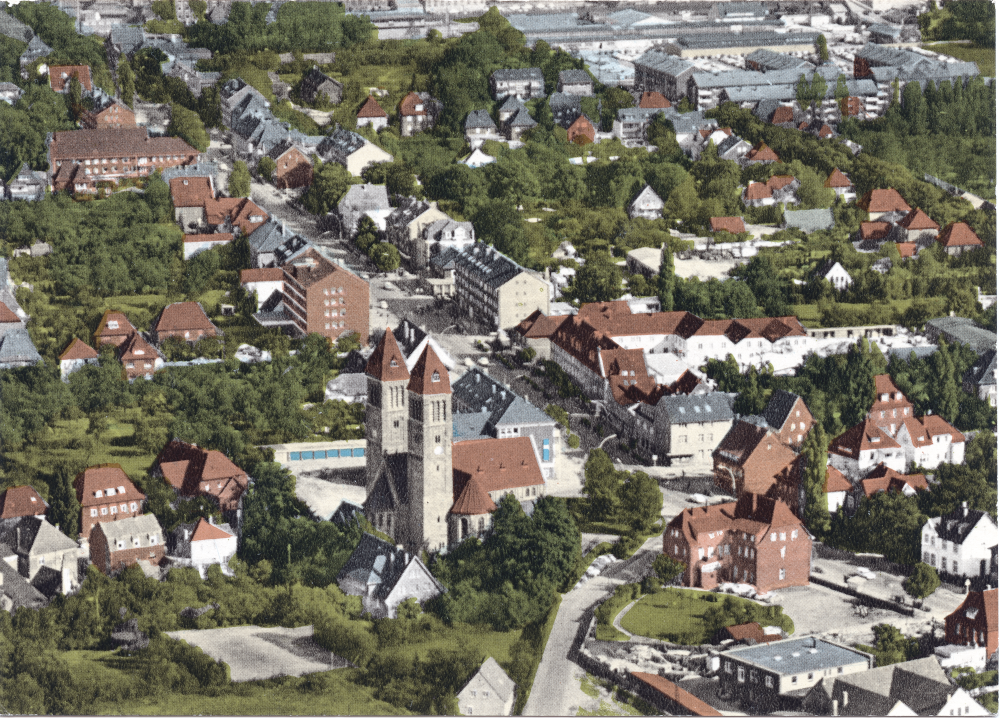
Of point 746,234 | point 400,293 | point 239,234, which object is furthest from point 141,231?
point 746,234

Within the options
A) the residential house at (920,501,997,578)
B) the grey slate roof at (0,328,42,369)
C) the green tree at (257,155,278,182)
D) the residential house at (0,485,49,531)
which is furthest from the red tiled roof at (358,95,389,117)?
the residential house at (920,501,997,578)

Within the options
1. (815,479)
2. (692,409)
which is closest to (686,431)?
(692,409)

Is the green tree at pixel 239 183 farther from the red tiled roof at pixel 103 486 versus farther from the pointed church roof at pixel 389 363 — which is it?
the pointed church roof at pixel 389 363

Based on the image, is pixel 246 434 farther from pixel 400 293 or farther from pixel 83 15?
pixel 83 15

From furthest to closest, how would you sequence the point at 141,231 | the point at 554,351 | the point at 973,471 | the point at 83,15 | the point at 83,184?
the point at 83,15, the point at 83,184, the point at 141,231, the point at 554,351, the point at 973,471

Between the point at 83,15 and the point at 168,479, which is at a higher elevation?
the point at 83,15

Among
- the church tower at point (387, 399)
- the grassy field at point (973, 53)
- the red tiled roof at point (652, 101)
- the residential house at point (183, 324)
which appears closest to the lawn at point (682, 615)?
the church tower at point (387, 399)
